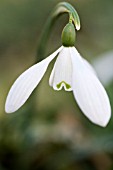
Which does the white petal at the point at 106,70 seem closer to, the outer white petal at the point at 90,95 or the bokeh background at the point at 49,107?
the bokeh background at the point at 49,107

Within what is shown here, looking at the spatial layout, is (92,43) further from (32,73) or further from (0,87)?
(32,73)

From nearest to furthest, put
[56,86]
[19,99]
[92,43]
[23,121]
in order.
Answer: [19,99] → [56,86] → [23,121] → [92,43]

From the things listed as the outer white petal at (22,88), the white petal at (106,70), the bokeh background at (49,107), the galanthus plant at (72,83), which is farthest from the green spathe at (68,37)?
the white petal at (106,70)

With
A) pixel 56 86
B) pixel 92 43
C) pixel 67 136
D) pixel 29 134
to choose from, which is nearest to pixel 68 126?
pixel 67 136

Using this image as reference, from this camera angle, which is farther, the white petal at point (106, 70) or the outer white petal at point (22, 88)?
the white petal at point (106, 70)

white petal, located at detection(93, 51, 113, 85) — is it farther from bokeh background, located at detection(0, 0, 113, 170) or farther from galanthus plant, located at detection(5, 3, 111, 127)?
galanthus plant, located at detection(5, 3, 111, 127)

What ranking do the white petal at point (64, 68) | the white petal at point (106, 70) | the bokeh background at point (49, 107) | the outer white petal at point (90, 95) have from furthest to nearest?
1. the white petal at point (106, 70)
2. the bokeh background at point (49, 107)
3. the white petal at point (64, 68)
4. the outer white petal at point (90, 95)

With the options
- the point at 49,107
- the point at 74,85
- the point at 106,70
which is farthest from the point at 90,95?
the point at 49,107

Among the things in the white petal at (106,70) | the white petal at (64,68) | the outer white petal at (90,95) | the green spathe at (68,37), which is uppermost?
the white petal at (106,70)
